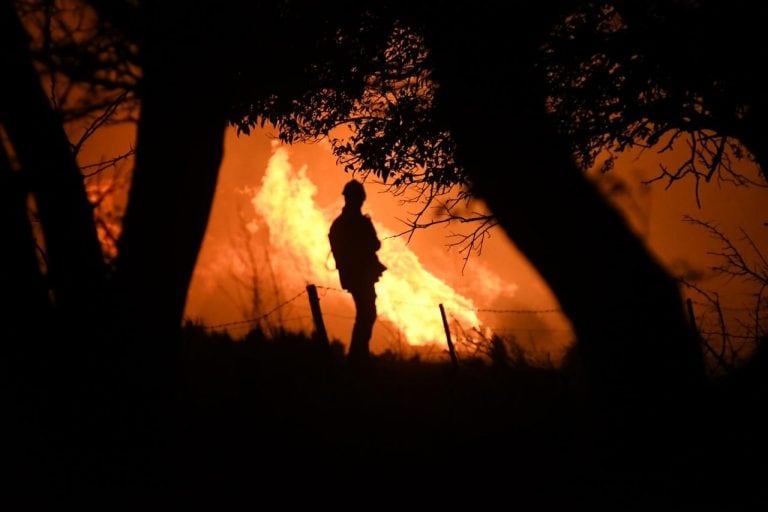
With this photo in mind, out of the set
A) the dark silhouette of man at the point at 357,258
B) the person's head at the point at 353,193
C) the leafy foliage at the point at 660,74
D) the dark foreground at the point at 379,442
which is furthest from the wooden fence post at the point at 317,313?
the leafy foliage at the point at 660,74

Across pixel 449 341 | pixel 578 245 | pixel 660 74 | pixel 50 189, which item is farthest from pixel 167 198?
pixel 449 341

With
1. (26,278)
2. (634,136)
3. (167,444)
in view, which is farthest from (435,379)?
(26,278)

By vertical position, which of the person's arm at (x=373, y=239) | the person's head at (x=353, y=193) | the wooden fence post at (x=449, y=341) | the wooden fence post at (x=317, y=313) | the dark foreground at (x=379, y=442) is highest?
the person's head at (x=353, y=193)

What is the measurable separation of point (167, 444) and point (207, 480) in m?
1.45

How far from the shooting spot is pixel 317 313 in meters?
7.65

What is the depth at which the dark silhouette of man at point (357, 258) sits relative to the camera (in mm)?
8008

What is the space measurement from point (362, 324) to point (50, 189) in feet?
20.1

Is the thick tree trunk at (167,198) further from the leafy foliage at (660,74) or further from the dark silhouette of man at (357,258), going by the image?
Answer: the dark silhouette of man at (357,258)

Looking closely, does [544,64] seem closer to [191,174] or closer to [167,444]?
[191,174]

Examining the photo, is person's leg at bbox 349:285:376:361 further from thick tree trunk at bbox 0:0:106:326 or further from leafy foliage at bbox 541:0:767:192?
thick tree trunk at bbox 0:0:106:326

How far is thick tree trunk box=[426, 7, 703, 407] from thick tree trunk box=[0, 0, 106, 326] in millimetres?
2152

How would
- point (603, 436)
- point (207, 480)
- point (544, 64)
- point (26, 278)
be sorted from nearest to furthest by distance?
point (26, 278) → point (603, 436) → point (207, 480) → point (544, 64)

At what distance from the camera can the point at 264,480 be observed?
12.7 feet

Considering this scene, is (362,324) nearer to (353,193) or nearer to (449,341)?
(449,341)
